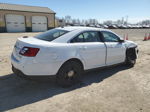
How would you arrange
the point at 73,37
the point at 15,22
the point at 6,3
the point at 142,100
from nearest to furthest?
the point at 142,100 < the point at 73,37 < the point at 15,22 < the point at 6,3

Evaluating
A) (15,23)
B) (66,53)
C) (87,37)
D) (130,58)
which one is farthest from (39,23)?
(66,53)

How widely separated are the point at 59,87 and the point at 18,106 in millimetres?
1246

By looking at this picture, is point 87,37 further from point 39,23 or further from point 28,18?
Answer: point 39,23

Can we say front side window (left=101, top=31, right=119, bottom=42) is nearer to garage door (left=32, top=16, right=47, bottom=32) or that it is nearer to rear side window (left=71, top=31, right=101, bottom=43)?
rear side window (left=71, top=31, right=101, bottom=43)

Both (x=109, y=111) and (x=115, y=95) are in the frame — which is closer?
(x=109, y=111)

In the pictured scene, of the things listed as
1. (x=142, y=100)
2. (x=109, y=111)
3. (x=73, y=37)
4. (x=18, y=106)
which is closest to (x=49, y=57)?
(x=73, y=37)

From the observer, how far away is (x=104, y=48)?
15.4 ft

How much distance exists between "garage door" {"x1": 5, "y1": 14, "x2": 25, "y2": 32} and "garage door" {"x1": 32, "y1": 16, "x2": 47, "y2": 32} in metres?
2.39

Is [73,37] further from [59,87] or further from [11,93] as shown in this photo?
[11,93]

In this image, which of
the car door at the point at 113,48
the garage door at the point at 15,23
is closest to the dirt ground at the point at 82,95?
the car door at the point at 113,48

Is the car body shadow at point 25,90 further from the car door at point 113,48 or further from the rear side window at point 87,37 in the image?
the rear side window at point 87,37

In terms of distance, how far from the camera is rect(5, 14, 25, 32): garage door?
1106 inches

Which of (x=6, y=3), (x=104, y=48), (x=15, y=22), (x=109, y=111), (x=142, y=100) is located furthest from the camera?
(x=6, y=3)

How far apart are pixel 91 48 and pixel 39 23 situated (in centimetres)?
2986
